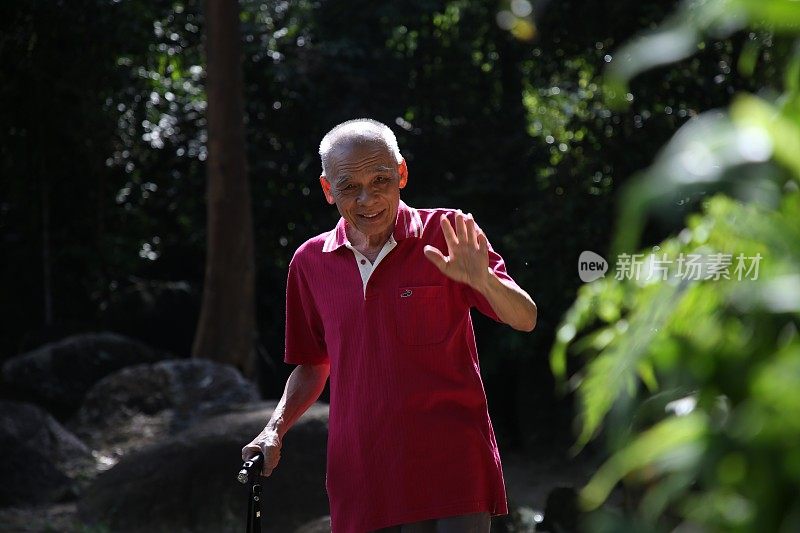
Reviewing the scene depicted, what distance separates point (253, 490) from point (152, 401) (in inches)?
274

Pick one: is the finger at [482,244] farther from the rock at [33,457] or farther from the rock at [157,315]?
the rock at [157,315]

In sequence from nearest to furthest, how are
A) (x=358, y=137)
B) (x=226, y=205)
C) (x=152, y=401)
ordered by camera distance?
1. (x=358, y=137)
2. (x=152, y=401)
3. (x=226, y=205)

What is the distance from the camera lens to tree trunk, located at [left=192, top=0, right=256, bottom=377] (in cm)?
1177

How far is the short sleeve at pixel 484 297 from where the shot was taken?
10.5 ft

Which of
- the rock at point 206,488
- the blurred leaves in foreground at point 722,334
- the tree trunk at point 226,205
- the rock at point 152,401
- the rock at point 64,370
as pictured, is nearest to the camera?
the blurred leaves in foreground at point 722,334

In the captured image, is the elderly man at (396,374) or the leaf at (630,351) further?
the elderly man at (396,374)

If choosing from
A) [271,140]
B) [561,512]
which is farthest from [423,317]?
[271,140]

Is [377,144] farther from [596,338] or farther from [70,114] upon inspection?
[70,114]

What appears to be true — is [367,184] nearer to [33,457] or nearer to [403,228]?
[403,228]

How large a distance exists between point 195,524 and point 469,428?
4281mm

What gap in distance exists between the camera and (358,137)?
3.39 m

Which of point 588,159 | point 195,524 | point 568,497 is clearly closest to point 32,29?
point 588,159

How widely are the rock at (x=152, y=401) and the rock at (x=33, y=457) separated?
529 millimetres

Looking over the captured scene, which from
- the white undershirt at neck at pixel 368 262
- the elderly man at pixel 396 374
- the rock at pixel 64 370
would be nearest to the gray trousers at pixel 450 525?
the elderly man at pixel 396 374
